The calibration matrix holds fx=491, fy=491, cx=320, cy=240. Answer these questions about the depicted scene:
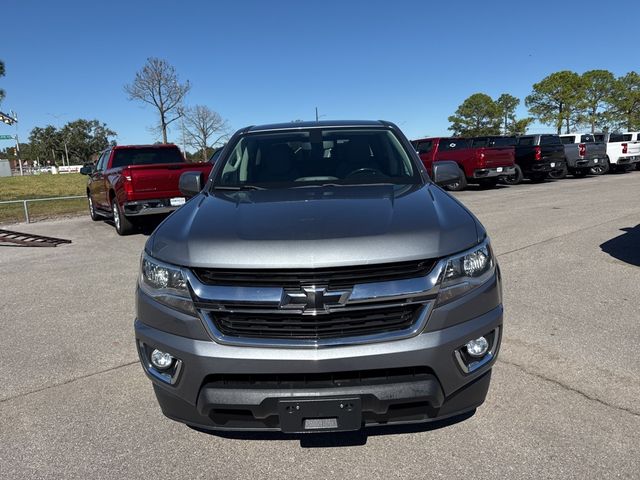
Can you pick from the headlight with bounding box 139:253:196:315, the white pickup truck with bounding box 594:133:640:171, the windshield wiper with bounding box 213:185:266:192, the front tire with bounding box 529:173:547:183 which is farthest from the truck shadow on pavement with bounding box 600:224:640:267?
the white pickup truck with bounding box 594:133:640:171

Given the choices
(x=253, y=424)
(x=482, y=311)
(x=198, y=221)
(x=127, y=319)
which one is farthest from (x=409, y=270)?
(x=127, y=319)

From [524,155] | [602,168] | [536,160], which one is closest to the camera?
[536,160]

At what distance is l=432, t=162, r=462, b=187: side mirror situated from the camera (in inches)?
155

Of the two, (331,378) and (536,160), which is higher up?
(536,160)

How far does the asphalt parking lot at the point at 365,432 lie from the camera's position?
8.16ft

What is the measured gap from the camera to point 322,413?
7.00 ft

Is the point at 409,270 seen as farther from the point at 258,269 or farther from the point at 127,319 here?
the point at 127,319

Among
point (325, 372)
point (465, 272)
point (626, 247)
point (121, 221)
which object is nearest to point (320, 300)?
point (325, 372)

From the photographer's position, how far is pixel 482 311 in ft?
7.67

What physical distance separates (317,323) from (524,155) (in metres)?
19.4

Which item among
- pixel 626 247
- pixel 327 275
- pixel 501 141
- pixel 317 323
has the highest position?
pixel 501 141

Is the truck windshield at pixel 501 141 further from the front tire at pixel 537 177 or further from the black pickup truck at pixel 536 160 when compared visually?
the front tire at pixel 537 177

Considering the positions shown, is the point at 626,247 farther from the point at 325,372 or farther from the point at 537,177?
the point at 537,177

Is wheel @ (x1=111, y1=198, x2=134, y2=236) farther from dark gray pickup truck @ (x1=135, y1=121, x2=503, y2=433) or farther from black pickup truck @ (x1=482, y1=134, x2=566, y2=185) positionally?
black pickup truck @ (x1=482, y1=134, x2=566, y2=185)
